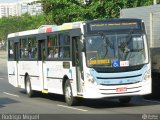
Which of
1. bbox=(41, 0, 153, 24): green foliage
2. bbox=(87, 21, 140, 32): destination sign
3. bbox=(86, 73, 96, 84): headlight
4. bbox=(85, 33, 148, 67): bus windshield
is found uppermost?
bbox=(41, 0, 153, 24): green foliage

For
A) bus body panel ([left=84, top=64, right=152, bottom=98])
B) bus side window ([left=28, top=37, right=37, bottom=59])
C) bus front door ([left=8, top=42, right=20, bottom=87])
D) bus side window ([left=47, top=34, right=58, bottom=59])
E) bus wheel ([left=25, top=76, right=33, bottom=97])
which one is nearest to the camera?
bus body panel ([left=84, top=64, right=152, bottom=98])

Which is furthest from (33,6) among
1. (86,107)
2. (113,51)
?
(113,51)

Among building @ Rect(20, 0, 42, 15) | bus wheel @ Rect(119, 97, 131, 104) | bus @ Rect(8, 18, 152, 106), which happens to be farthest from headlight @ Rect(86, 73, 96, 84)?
building @ Rect(20, 0, 42, 15)

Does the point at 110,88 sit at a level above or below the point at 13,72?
below

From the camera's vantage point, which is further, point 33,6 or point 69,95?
point 33,6

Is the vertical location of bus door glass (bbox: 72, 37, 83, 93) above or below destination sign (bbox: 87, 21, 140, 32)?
below

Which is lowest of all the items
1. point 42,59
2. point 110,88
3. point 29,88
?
point 29,88

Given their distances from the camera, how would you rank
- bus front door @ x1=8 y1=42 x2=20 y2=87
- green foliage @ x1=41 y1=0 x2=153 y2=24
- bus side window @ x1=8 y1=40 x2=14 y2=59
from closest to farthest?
bus front door @ x1=8 y1=42 x2=20 y2=87, bus side window @ x1=8 y1=40 x2=14 y2=59, green foliage @ x1=41 y1=0 x2=153 y2=24

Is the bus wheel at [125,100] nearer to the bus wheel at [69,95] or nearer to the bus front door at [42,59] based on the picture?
the bus wheel at [69,95]

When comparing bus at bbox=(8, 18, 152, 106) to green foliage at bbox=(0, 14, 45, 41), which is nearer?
bus at bbox=(8, 18, 152, 106)

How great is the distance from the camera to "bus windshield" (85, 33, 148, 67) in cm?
1628

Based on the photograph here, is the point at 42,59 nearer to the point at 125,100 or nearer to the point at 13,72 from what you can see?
the point at 125,100

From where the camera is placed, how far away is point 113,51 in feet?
53.9

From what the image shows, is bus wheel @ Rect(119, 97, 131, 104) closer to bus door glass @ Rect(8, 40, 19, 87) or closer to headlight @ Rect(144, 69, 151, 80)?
headlight @ Rect(144, 69, 151, 80)
